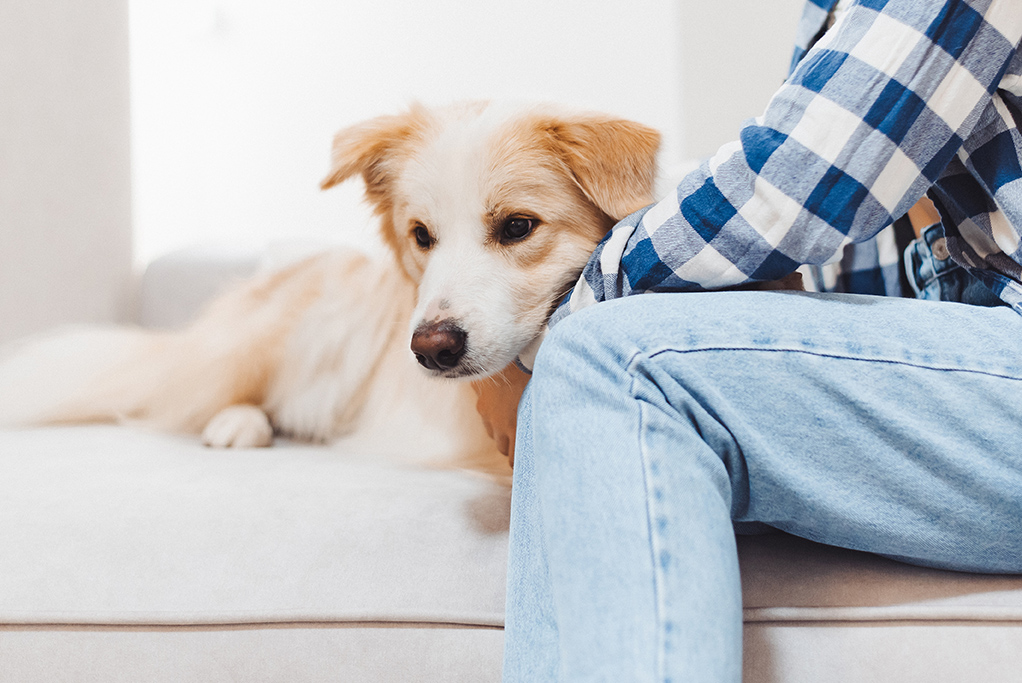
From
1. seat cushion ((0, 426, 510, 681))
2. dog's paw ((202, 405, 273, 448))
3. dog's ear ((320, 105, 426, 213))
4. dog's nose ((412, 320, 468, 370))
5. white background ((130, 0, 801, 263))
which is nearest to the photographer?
seat cushion ((0, 426, 510, 681))

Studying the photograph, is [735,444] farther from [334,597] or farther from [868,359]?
[334,597]

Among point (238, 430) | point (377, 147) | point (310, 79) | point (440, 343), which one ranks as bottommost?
point (238, 430)

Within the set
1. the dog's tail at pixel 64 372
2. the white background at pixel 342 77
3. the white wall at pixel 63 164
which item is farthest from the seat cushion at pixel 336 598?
the white background at pixel 342 77

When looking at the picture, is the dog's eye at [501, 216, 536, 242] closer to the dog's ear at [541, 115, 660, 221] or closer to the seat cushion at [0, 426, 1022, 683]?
the dog's ear at [541, 115, 660, 221]

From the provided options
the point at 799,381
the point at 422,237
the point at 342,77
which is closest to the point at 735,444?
the point at 799,381

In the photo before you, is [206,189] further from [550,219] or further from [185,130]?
[550,219]

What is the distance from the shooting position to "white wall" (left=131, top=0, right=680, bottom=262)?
2291 millimetres

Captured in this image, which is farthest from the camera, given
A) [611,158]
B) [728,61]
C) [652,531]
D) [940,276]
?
[728,61]

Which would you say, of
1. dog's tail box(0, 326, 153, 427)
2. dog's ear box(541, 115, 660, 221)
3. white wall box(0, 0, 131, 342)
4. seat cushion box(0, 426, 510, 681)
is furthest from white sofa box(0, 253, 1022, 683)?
white wall box(0, 0, 131, 342)

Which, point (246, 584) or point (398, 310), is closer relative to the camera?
point (246, 584)

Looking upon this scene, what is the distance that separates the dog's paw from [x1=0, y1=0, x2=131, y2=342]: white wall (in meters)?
0.82

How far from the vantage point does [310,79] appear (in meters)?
2.43

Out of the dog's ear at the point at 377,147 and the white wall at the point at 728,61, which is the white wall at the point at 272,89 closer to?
the white wall at the point at 728,61

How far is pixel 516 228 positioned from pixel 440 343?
244mm
